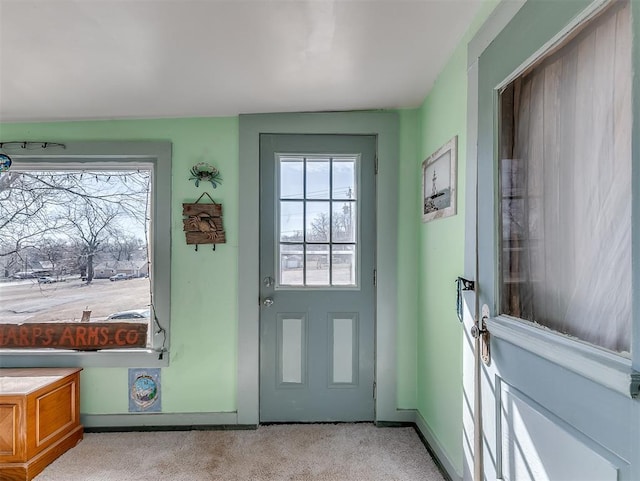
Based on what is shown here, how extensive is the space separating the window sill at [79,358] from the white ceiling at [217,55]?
4.86 ft

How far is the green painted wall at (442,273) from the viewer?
5.47 feet

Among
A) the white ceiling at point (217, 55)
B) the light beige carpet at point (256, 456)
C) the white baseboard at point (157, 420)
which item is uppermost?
the white ceiling at point (217, 55)

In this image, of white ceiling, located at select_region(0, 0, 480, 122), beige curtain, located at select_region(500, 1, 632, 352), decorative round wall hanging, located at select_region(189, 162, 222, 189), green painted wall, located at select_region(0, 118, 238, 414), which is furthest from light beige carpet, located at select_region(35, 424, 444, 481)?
white ceiling, located at select_region(0, 0, 480, 122)

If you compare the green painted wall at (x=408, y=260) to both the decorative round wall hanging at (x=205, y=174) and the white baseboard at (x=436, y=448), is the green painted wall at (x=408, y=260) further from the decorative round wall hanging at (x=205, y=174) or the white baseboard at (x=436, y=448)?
the decorative round wall hanging at (x=205, y=174)

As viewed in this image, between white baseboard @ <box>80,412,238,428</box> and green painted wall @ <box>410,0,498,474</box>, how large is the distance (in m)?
1.25

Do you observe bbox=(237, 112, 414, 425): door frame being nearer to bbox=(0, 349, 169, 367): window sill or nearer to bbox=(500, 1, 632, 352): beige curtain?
bbox=(0, 349, 169, 367): window sill

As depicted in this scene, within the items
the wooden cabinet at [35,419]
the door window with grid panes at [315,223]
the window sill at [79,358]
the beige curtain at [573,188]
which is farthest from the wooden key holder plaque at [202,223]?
the beige curtain at [573,188]

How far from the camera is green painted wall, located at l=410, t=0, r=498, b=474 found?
5.47 feet

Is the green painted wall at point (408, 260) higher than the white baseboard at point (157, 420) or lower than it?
higher

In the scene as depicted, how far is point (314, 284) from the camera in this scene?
2.40 meters

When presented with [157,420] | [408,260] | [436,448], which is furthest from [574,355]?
[157,420]

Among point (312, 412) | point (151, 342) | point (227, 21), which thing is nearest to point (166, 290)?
point (151, 342)

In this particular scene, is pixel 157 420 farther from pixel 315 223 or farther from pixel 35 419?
pixel 315 223

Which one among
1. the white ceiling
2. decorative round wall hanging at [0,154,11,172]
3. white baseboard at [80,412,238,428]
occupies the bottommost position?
white baseboard at [80,412,238,428]
